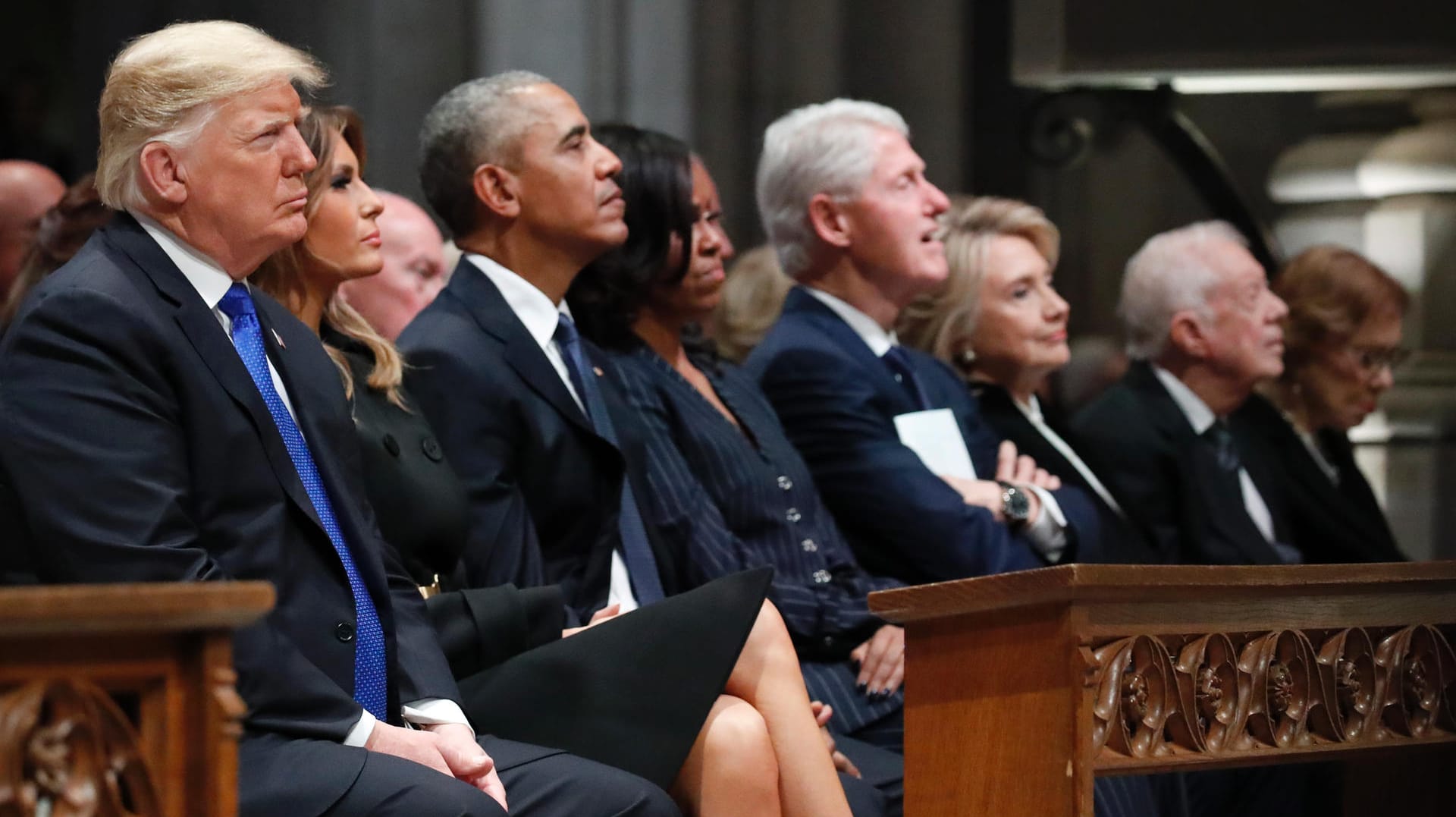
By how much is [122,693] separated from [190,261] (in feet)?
3.29

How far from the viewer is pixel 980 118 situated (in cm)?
766

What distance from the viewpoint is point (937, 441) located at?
461 cm

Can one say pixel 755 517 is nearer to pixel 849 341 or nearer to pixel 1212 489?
pixel 849 341

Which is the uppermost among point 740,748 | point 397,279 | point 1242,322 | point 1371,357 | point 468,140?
point 468,140

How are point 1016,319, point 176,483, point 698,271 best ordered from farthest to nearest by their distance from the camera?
point 1016,319 → point 698,271 → point 176,483

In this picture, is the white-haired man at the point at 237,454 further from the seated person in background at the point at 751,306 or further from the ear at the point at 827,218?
the seated person in background at the point at 751,306

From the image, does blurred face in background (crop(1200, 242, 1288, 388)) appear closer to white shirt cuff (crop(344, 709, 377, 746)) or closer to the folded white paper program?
the folded white paper program

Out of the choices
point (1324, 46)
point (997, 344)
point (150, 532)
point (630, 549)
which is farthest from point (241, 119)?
point (1324, 46)

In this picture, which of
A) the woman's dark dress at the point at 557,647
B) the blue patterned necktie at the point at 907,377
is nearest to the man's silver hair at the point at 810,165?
the blue patterned necktie at the point at 907,377

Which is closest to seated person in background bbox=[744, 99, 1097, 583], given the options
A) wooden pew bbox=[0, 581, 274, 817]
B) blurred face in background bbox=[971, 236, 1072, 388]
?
blurred face in background bbox=[971, 236, 1072, 388]

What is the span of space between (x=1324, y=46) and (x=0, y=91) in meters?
4.91

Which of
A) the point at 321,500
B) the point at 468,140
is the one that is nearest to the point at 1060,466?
the point at 468,140

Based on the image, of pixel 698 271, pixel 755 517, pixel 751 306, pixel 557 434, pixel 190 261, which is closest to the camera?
A: pixel 190 261

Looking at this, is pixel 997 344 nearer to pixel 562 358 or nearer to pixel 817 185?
pixel 817 185
